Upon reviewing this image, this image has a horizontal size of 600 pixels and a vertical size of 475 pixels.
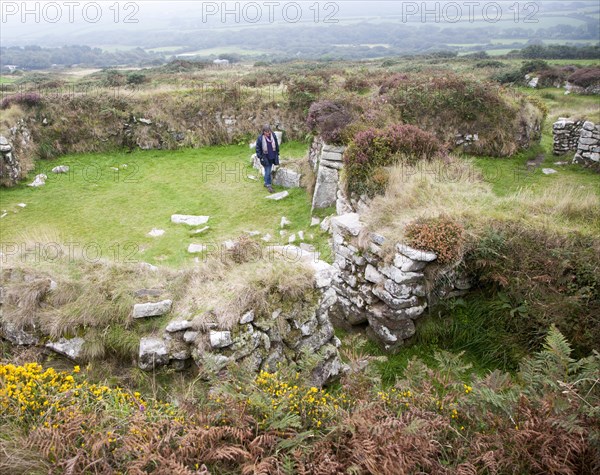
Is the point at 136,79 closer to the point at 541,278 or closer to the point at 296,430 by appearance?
the point at 541,278

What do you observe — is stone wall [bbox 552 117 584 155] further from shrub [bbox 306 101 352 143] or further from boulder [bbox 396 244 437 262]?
boulder [bbox 396 244 437 262]

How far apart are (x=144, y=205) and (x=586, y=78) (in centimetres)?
3287

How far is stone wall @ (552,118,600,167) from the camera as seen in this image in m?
14.7

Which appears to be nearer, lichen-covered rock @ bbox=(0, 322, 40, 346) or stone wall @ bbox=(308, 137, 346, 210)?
lichen-covered rock @ bbox=(0, 322, 40, 346)

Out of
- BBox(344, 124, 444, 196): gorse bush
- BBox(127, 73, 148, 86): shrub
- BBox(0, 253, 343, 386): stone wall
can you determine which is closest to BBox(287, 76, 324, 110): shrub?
BBox(344, 124, 444, 196): gorse bush

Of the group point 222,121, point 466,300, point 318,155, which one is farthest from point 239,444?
point 222,121

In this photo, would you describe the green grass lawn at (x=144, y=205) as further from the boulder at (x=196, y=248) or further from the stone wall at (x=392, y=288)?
the stone wall at (x=392, y=288)

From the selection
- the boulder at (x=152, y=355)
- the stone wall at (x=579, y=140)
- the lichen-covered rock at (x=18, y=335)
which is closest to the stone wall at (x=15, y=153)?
the lichen-covered rock at (x=18, y=335)

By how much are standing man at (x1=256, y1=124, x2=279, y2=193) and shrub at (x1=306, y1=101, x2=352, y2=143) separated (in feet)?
5.65

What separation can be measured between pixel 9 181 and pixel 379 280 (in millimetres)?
15249

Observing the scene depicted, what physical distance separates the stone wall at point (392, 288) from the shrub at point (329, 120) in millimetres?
5427

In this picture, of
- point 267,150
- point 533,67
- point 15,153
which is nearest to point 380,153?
point 267,150

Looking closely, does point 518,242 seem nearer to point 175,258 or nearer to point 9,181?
point 175,258

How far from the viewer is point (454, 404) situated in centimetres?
434
